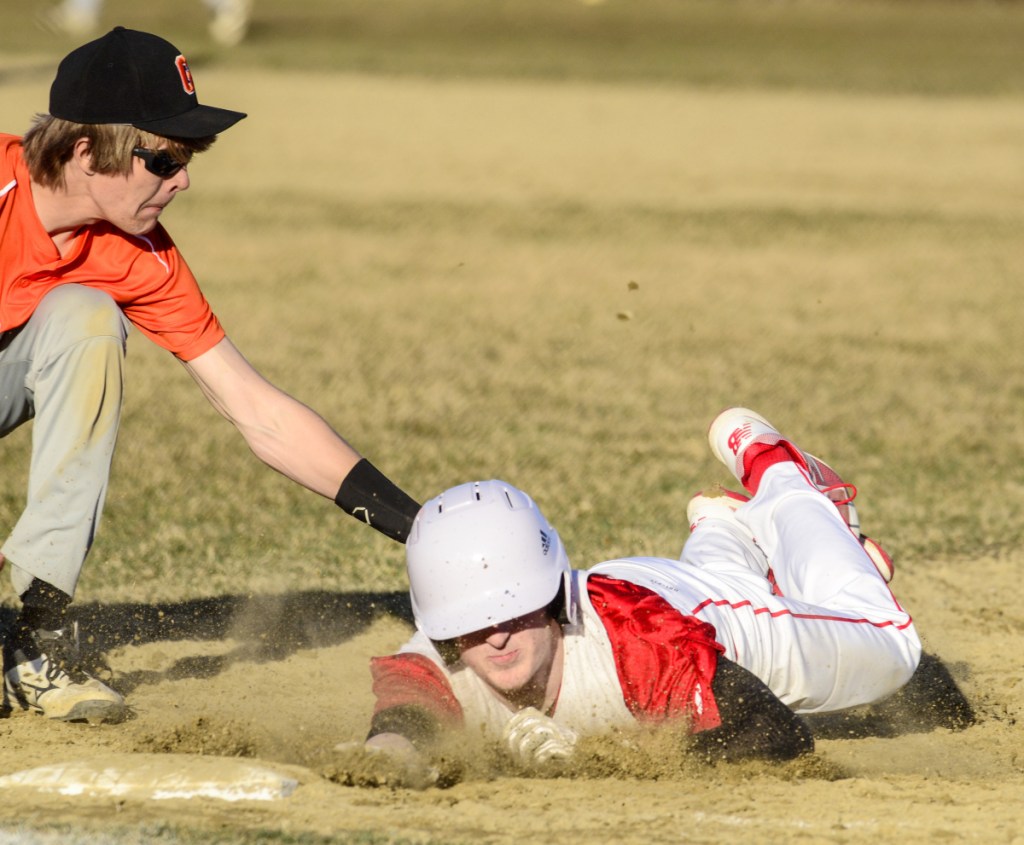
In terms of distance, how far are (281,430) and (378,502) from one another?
39 centimetres

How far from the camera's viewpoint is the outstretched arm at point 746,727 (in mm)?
3771

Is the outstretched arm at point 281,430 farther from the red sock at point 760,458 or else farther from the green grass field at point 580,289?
the green grass field at point 580,289

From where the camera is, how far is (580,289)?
11.6 metres

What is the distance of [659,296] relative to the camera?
1141 centimetres

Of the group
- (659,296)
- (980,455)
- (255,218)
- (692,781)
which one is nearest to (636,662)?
(692,781)

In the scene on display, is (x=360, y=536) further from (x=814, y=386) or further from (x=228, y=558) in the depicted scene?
(x=814, y=386)

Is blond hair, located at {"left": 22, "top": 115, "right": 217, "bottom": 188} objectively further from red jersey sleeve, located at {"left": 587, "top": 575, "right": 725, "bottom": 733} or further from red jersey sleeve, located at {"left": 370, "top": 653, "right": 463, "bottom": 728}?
red jersey sleeve, located at {"left": 587, "top": 575, "right": 725, "bottom": 733}

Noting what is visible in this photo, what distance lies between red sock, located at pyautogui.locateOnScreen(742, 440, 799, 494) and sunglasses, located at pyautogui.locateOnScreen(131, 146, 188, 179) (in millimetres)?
1918

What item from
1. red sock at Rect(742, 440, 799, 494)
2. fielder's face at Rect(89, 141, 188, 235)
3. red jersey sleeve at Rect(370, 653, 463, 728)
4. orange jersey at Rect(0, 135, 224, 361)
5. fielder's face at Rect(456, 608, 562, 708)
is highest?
fielder's face at Rect(89, 141, 188, 235)

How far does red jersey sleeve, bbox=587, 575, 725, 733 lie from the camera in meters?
3.79

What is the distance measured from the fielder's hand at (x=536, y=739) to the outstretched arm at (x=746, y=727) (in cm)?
33

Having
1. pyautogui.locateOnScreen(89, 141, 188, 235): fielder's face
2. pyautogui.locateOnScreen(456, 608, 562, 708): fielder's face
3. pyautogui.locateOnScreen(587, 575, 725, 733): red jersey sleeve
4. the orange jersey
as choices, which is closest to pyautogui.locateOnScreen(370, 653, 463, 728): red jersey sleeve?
pyautogui.locateOnScreen(456, 608, 562, 708): fielder's face

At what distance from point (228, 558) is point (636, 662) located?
8.47 ft

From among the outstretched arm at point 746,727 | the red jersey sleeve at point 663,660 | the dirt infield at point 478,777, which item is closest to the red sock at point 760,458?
the dirt infield at point 478,777
